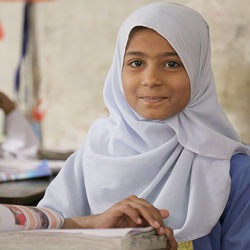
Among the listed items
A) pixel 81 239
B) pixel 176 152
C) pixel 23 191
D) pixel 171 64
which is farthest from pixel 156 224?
pixel 23 191

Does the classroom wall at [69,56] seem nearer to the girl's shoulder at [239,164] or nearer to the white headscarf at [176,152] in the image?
the white headscarf at [176,152]

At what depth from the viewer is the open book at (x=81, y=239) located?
119cm

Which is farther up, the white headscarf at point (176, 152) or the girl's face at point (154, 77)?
the girl's face at point (154, 77)

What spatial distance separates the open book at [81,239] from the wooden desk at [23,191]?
2.70 ft

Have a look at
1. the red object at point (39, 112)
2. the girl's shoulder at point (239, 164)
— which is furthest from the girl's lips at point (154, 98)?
the red object at point (39, 112)

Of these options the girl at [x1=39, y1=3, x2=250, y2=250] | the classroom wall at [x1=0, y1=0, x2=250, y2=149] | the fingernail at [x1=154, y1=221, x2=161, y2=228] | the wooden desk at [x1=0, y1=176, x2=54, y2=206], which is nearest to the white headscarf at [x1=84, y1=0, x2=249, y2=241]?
the girl at [x1=39, y1=3, x2=250, y2=250]

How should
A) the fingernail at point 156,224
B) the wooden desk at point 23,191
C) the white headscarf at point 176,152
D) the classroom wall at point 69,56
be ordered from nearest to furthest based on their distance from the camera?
the fingernail at point 156,224, the white headscarf at point 176,152, the wooden desk at point 23,191, the classroom wall at point 69,56

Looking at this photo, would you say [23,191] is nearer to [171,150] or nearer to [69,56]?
[171,150]

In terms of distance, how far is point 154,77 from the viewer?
5.49 ft

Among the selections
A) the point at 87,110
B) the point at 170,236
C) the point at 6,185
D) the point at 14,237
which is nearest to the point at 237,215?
the point at 170,236

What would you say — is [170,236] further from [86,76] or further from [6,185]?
[86,76]

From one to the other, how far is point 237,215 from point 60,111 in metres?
2.86

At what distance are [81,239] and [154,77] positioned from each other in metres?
0.59

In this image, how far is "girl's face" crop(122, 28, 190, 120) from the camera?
1.69 metres
